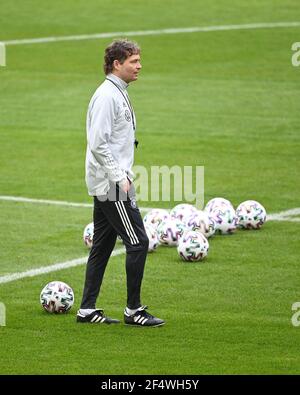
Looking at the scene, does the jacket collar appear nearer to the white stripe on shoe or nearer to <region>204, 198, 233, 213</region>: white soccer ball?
the white stripe on shoe

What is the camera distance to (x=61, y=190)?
65.6 feet

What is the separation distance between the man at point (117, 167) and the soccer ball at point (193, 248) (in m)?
2.86

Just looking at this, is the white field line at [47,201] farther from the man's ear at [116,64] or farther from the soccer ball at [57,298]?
the man's ear at [116,64]

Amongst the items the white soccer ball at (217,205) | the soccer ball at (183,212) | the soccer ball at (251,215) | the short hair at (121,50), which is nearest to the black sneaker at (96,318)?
the short hair at (121,50)

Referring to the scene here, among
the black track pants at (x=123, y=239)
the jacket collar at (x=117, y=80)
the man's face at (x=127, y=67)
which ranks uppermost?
the man's face at (x=127, y=67)

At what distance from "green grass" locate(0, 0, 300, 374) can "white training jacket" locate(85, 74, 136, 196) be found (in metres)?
1.49

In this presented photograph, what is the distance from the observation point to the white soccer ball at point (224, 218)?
16562 mm

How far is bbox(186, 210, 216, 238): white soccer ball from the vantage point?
53.0ft

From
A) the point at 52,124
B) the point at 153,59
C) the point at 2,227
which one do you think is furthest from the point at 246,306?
the point at 153,59

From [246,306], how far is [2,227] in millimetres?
5375
